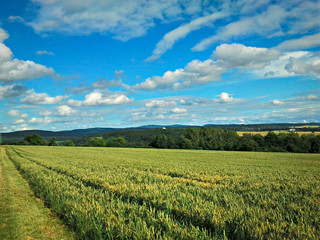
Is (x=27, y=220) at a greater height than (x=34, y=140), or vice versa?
(x=27, y=220)

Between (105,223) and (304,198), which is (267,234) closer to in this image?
(105,223)

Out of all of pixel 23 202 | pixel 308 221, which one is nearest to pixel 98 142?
pixel 23 202

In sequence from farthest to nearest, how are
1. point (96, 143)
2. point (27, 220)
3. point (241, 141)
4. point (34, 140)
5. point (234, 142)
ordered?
point (34, 140) < point (96, 143) < point (234, 142) < point (241, 141) < point (27, 220)

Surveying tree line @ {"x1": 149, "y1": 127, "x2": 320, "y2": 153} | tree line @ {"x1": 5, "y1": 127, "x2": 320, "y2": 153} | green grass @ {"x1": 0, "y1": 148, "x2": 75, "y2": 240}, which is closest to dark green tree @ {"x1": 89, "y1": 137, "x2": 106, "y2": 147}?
tree line @ {"x1": 5, "y1": 127, "x2": 320, "y2": 153}

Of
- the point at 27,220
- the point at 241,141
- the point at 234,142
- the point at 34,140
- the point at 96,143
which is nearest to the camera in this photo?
the point at 27,220

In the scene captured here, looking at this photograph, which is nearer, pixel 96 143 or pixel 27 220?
pixel 27 220

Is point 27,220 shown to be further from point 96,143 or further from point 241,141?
point 96,143

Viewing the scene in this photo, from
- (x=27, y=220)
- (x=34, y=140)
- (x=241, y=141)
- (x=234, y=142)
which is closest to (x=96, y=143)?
(x=34, y=140)

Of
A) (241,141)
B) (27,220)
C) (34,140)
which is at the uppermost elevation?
(27,220)

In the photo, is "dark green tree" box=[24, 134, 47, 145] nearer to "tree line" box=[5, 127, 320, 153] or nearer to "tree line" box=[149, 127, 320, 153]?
"tree line" box=[5, 127, 320, 153]

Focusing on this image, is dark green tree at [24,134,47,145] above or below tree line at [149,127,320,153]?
above

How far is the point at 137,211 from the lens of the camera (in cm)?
713

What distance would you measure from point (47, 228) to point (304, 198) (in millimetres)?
10537

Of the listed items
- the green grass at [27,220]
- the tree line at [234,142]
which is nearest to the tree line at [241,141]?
the tree line at [234,142]
